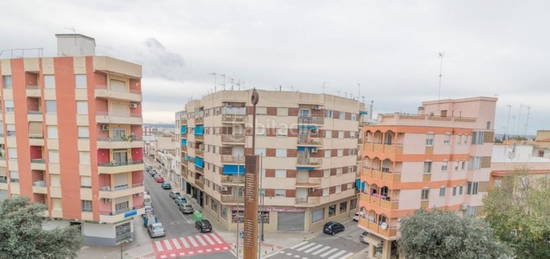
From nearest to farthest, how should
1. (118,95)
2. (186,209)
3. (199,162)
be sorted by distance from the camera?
1. (118,95)
2. (186,209)
3. (199,162)

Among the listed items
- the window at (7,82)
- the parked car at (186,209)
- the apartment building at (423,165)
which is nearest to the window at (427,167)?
the apartment building at (423,165)

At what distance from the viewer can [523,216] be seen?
A: 19.4m

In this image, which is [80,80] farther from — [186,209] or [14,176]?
[186,209]

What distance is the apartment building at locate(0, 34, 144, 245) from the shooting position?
80.5ft

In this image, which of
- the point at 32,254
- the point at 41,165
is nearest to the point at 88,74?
Answer: the point at 41,165

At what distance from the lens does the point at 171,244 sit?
2788cm

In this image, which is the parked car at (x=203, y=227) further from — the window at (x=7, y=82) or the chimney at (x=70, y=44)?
the window at (x=7, y=82)

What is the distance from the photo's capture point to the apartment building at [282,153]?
31031 millimetres

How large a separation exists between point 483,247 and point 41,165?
38.4 metres

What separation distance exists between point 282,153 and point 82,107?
832 inches

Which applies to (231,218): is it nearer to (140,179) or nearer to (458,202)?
(140,179)

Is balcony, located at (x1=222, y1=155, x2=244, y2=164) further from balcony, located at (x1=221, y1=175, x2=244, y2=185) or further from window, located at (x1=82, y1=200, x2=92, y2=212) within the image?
window, located at (x1=82, y1=200, x2=92, y2=212)

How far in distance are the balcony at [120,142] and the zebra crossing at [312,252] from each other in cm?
1851

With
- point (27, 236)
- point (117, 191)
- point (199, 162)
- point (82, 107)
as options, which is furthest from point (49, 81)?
point (199, 162)
